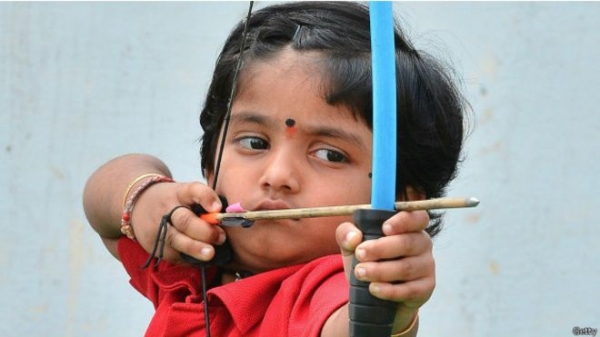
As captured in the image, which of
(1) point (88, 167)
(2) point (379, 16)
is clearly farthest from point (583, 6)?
(2) point (379, 16)

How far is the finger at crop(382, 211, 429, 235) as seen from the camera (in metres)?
1.03

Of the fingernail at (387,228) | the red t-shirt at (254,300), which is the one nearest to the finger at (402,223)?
the fingernail at (387,228)

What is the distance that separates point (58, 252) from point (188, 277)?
781 mm

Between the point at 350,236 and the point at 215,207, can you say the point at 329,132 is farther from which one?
the point at 350,236

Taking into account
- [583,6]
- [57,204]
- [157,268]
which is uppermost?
[583,6]

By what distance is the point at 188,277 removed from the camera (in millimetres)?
1522

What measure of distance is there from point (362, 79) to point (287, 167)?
15 centimetres

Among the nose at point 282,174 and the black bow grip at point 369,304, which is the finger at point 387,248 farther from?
the nose at point 282,174

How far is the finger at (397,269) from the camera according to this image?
1031mm

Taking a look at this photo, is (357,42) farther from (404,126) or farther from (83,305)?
(83,305)

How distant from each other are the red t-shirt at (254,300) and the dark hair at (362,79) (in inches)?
7.9

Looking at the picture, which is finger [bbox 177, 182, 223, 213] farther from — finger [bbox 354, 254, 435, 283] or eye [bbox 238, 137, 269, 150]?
finger [bbox 354, 254, 435, 283]

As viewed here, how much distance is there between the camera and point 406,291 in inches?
41.3

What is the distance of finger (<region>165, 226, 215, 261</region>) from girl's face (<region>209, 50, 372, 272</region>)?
0.05 meters
